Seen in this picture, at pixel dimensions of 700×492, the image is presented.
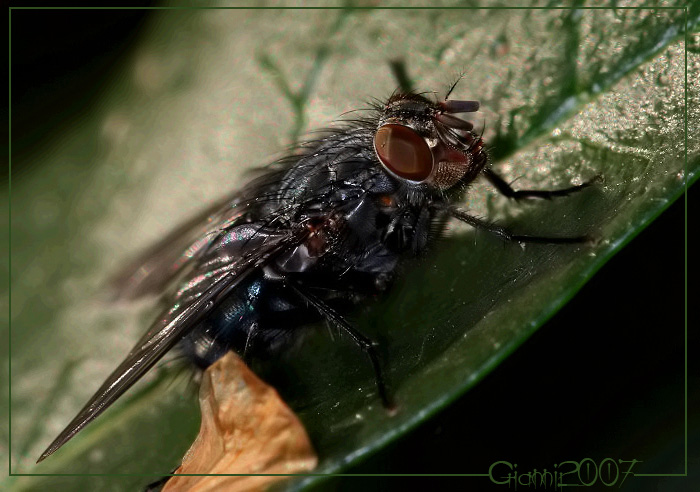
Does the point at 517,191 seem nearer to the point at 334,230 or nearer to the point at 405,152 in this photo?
the point at 405,152

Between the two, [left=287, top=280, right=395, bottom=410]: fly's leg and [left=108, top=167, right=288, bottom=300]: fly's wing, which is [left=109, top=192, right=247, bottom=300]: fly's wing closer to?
[left=108, top=167, right=288, bottom=300]: fly's wing

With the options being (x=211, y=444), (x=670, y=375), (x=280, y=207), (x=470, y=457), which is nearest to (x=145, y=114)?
(x=280, y=207)

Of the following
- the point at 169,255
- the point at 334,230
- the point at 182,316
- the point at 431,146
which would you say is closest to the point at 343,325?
the point at 334,230

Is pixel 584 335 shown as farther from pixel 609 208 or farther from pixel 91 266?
pixel 91 266

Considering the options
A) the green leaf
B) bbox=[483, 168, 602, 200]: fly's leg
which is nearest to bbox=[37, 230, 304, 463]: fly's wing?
the green leaf

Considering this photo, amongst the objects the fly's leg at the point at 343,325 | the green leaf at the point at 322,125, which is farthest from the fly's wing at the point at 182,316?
the green leaf at the point at 322,125
